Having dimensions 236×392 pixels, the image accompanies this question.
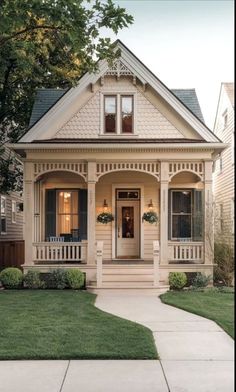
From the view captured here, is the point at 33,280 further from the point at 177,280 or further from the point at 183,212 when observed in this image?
the point at 183,212

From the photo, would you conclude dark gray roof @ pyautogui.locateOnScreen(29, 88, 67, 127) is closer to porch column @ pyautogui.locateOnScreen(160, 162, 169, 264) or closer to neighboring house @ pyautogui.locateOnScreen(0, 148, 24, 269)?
neighboring house @ pyautogui.locateOnScreen(0, 148, 24, 269)

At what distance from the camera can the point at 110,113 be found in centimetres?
1467

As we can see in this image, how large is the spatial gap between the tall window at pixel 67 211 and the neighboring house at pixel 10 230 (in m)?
3.92

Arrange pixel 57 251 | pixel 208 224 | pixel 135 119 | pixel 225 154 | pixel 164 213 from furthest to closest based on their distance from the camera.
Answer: pixel 225 154 < pixel 135 119 < pixel 57 251 < pixel 164 213 < pixel 208 224

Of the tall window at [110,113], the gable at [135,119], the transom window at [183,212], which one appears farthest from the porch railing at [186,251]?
the tall window at [110,113]

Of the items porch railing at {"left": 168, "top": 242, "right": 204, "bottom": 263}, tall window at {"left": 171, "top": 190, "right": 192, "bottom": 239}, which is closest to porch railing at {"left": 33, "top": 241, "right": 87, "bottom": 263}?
porch railing at {"left": 168, "top": 242, "right": 204, "bottom": 263}

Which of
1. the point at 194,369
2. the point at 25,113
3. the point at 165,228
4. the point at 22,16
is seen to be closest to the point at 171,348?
the point at 194,369

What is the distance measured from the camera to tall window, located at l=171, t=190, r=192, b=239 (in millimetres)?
15875

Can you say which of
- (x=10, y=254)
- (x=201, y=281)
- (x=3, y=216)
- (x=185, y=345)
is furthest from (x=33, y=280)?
(x=3, y=216)

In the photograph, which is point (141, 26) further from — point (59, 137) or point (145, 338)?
point (59, 137)

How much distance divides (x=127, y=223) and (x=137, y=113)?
13.4ft

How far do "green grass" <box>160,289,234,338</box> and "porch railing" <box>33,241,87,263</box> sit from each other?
3.02 meters

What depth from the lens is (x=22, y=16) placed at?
290 inches

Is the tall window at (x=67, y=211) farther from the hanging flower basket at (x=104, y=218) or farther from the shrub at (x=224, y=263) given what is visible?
the shrub at (x=224, y=263)
